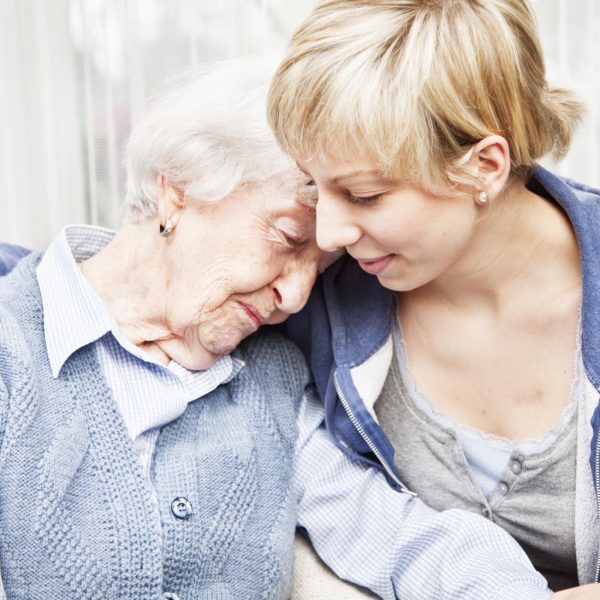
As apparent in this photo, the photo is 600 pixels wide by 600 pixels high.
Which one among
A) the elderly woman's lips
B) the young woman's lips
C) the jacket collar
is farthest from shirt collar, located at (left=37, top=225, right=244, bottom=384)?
the young woman's lips

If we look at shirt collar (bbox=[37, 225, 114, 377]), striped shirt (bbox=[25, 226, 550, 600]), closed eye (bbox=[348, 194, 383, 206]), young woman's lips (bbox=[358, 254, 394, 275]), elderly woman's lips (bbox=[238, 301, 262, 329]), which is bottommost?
striped shirt (bbox=[25, 226, 550, 600])

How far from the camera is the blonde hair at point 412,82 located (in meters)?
1.19

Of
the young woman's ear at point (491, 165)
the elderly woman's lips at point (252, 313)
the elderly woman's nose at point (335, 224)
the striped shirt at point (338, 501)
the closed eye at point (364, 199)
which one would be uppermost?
the young woman's ear at point (491, 165)

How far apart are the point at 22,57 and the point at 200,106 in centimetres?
107

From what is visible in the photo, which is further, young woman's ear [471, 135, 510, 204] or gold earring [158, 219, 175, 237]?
gold earring [158, 219, 175, 237]

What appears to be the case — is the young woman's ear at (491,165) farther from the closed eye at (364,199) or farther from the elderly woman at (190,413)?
the elderly woman at (190,413)

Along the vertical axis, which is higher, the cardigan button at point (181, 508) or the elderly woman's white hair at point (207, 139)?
the elderly woman's white hair at point (207, 139)

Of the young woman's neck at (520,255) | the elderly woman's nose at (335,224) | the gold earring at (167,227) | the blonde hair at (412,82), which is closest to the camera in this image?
the blonde hair at (412,82)

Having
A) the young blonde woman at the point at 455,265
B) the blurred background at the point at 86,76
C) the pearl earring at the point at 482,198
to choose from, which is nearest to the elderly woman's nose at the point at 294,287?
the young blonde woman at the point at 455,265

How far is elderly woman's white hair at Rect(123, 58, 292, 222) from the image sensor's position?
4.88 ft

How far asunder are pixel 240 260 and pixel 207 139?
0.72 feet

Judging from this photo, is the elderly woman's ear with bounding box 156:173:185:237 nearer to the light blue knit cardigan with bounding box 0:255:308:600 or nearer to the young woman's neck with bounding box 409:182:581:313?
the light blue knit cardigan with bounding box 0:255:308:600

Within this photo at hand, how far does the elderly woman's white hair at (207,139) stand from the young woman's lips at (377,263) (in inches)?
9.3

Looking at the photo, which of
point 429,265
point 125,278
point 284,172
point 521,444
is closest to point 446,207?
point 429,265
